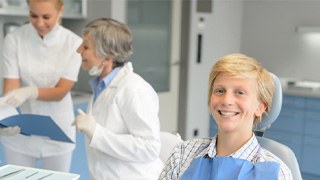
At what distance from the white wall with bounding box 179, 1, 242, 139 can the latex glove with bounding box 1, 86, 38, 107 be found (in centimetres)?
256

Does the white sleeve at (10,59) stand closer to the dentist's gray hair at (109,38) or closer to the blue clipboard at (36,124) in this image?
the blue clipboard at (36,124)

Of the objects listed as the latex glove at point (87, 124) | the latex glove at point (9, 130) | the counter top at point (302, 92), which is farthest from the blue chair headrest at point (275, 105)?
the counter top at point (302, 92)

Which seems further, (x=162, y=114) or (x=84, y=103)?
(x=162, y=114)

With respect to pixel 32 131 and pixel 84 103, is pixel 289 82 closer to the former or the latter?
pixel 84 103

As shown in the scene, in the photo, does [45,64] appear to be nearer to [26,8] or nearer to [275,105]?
[26,8]

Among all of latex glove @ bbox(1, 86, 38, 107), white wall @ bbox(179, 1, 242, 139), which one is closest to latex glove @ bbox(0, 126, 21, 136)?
latex glove @ bbox(1, 86, 38, 107)

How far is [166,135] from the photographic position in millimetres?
1942

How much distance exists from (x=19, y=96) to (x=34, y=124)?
0.33m

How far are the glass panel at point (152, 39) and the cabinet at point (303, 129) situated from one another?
1.30 meters

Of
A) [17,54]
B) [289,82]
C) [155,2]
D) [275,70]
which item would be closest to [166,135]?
[17,54]

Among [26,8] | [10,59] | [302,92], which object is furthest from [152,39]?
[10,59]

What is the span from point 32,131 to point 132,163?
494mm

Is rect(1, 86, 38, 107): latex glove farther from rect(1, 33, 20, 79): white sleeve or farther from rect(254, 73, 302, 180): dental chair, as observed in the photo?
rect(254, 73, 302, 180): dental chair

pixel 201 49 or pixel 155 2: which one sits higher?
pixel 155 2
